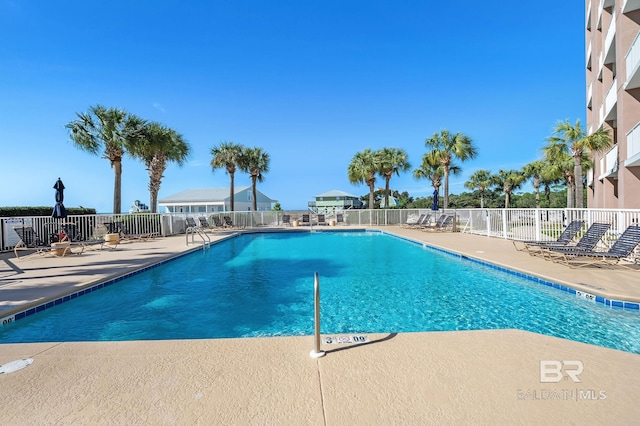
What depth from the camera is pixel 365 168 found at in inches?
979

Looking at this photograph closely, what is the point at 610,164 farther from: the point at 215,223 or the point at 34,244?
the point at 34,244

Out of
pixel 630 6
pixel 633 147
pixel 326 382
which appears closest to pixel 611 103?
pixel 630 6

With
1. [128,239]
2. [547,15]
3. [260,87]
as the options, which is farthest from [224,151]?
[547,15]

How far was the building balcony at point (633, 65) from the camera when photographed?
10398mm

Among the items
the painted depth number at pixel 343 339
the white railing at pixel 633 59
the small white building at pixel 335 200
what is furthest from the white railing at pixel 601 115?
the small white building at pixel 335 200

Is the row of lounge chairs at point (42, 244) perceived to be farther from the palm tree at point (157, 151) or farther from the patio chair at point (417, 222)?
the patio chair at point (417, 222)

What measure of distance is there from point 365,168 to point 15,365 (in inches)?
930

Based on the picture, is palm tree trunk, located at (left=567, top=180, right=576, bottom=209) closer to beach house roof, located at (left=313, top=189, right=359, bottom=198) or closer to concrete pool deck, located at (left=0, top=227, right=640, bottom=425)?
concrete pool deck, located at (left=0, top=227, right=640, bottom=425)

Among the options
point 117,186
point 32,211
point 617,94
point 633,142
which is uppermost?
point 617,94

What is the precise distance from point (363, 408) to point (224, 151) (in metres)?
24.3

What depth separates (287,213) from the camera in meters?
22.0

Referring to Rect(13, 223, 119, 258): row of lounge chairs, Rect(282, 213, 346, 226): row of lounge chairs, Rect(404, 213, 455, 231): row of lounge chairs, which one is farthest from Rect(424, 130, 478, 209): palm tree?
Rect(13, 223, 119, 258): row of lounge chairs

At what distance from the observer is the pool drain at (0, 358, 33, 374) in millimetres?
2574

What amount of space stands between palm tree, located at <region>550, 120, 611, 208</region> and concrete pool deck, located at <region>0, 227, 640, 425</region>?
1478 centimetres
